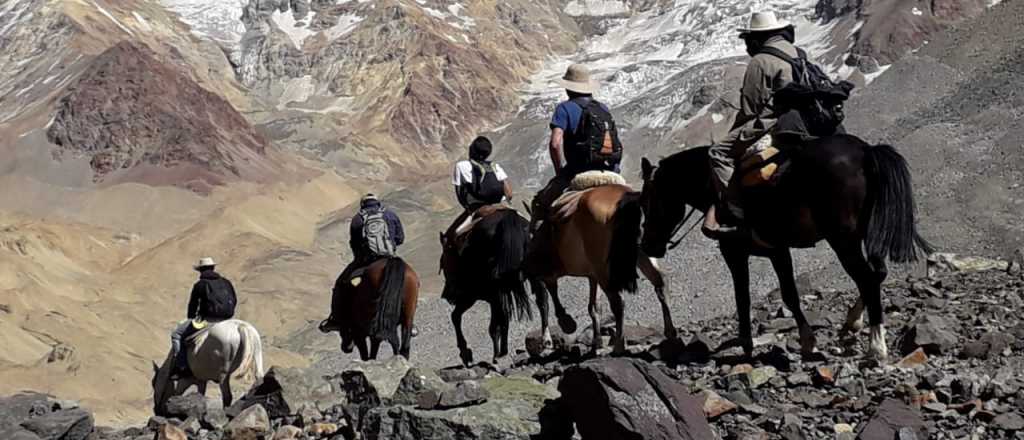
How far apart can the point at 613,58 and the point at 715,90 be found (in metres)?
50.1

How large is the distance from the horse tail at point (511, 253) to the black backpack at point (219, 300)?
2.74 meters

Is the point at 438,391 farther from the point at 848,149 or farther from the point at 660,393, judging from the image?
the point at 848,149

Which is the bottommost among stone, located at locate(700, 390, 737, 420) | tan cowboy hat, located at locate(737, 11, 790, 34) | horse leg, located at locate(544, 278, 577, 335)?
horse leg, located at locate(544, 278, 577, 335)

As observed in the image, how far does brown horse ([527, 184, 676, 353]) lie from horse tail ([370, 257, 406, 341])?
1.76m

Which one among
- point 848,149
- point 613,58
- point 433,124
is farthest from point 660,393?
point 613,58

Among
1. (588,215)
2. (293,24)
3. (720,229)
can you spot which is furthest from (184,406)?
(293,24)

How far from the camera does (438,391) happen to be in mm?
7098

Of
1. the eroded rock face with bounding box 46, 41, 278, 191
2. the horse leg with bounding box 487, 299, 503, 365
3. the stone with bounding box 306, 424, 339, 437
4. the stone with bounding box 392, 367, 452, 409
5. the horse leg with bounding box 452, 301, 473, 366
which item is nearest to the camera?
the stone with bounding box 392, 367, 452, 409

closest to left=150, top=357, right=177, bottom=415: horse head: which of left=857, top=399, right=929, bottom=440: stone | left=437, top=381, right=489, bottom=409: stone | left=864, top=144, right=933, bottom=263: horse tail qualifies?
left=437, top=381, right=489, bottom=409: stone

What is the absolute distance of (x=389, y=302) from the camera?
11648mm

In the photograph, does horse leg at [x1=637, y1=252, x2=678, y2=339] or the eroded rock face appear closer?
horse leg at [x1=637, y1=252, x2=678, y2=339]

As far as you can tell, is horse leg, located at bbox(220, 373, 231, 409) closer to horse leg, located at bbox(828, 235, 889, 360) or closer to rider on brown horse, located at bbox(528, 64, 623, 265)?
rider on brown horse, located at bbox(528, 64, 623, 265)

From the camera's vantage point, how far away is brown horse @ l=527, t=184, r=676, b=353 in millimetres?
9469

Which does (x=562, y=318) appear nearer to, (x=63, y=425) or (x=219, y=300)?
(x=219, y=300)
